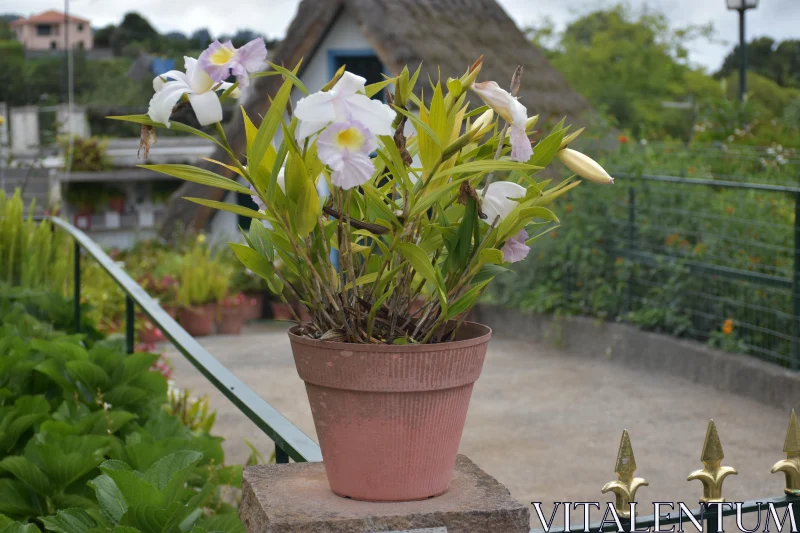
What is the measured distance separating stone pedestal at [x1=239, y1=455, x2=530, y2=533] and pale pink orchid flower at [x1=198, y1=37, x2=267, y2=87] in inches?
21.0

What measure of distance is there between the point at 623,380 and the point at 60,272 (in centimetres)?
A: 401

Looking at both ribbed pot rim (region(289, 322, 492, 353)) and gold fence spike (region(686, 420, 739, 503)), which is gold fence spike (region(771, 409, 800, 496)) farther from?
ribbed pot rim (region(289, 322, 492, 353))

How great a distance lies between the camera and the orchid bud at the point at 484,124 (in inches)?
47.1

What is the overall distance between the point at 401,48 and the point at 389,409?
9001 millimetres

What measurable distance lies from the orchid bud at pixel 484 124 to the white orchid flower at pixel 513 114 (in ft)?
0.18

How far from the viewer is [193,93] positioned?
115 centimetres

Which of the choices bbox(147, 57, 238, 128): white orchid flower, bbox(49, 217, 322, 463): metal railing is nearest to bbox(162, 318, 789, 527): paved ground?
bbox(49, 217, 322, 463): metal railing

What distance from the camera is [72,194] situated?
14328 millimetres

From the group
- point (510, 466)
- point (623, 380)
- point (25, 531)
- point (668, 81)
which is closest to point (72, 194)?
point (623, 380)

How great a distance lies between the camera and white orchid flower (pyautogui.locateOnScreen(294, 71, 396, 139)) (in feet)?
3.44

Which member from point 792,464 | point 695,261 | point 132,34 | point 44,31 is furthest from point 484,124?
point 132,34

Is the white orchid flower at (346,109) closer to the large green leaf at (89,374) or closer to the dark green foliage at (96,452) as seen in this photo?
the dark green foliage at (96,452)

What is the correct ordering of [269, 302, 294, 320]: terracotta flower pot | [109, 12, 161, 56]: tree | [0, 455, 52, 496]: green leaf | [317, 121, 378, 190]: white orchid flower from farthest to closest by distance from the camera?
[109, 12, 161, 56]: tree, [269, 302, 294, 320]: terracotta flower pot, [0, 455, 52, 496]: green leaf, [317, 121, 378, 190]: white orchid flower

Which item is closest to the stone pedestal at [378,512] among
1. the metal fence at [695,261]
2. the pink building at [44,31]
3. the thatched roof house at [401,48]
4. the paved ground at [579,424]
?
the paved ground at [579,424]
